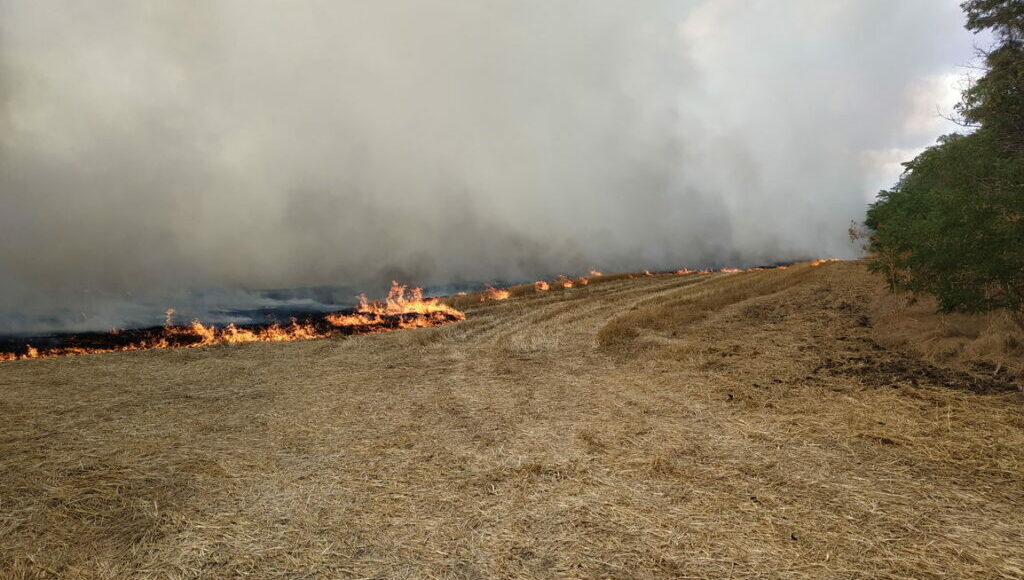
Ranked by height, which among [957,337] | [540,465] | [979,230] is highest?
[979,230]

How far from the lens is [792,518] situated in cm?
578

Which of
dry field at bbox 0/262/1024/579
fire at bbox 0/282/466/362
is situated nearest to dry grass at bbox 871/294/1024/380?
dry field at bbox 0/262/1024/579

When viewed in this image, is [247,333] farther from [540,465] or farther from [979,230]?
[979,230]

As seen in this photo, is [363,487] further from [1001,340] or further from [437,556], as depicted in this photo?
[1001,340]

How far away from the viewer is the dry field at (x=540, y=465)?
5262 mm

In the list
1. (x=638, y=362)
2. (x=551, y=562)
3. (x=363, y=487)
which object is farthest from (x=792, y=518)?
(x=638, y=362)

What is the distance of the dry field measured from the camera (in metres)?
5.26

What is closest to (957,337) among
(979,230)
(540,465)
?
(979,230)

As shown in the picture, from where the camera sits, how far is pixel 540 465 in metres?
7.62

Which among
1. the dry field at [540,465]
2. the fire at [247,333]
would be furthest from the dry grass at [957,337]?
the fire at [247,333]

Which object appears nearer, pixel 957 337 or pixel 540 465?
pixel 540 465

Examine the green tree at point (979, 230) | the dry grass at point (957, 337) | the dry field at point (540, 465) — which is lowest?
the dry field at point (540, 465)

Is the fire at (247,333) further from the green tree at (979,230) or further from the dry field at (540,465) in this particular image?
the green tree at (979,230)

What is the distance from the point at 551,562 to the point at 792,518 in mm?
3411
